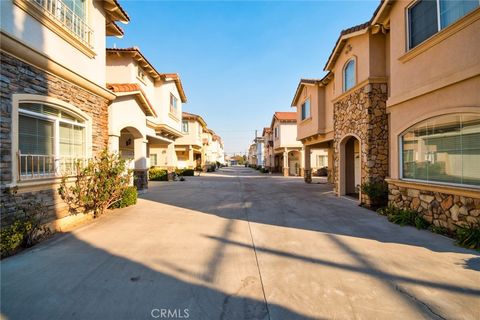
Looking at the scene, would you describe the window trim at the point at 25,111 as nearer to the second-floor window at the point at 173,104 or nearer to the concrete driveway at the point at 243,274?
the concrete driveway at the point at 243,274

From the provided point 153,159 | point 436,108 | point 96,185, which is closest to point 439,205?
point 436,108

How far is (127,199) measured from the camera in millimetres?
9125

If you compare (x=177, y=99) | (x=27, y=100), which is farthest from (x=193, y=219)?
(x=177, y=99)

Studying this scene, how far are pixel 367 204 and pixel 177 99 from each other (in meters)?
16.0

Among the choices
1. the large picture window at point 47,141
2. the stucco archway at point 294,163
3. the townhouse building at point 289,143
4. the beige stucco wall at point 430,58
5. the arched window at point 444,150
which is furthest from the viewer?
the stucco archway at point 294,163

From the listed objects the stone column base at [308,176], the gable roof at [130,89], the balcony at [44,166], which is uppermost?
the gable roof at [130,89]

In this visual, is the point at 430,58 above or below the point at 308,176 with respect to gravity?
above

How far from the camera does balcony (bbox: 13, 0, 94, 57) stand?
549 cm

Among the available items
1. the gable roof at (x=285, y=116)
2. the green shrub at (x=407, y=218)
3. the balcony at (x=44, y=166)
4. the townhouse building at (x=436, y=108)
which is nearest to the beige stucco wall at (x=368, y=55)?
the townhouse building at (x=436, y=108)

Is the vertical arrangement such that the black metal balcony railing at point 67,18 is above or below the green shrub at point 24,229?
above

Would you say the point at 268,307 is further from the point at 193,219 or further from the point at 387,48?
the point at 387,48

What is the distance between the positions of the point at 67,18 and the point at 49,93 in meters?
2.48

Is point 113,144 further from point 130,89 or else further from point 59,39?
point 59,39

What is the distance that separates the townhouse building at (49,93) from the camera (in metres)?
4.94
